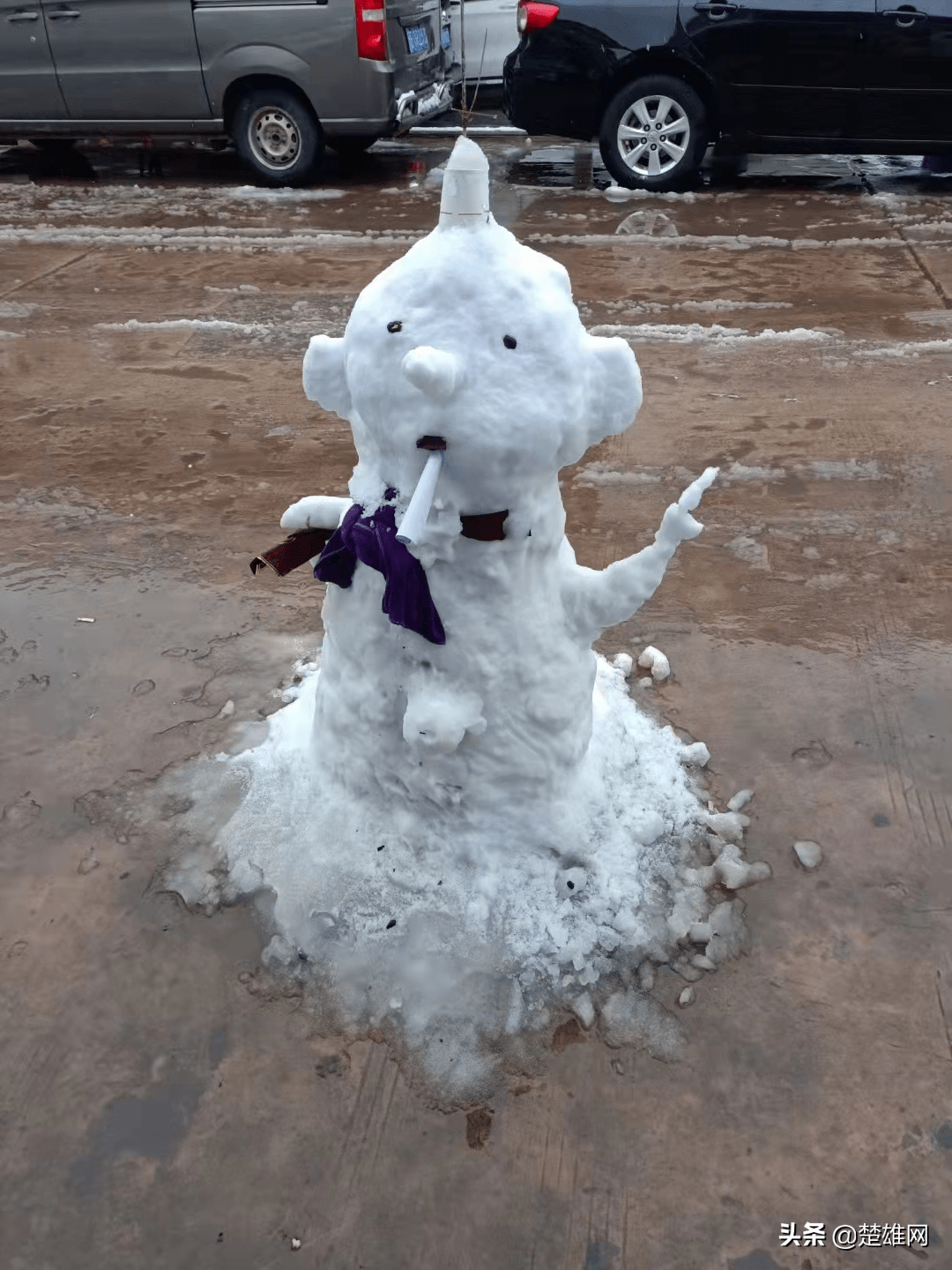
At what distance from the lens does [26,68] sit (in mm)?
8703

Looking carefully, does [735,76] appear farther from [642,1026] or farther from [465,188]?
[642,1026]

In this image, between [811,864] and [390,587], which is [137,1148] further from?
[811,864]

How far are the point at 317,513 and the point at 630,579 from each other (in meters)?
0.73

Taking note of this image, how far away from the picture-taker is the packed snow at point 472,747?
2.03 metres

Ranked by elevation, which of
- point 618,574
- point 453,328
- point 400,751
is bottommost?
point 400,751

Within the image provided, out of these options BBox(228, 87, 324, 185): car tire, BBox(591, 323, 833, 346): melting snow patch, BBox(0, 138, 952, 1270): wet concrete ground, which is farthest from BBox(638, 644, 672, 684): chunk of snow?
BBox(228, 87, 324, 185): car tire

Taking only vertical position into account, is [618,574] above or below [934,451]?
above

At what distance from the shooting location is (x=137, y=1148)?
2.04 metres

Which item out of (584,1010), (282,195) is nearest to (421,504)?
(584,1010)

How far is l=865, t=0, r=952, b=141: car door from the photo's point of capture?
7316 mm

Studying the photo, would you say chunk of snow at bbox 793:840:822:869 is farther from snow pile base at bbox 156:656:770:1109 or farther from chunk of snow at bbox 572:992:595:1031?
chunk of snow at bbox 572:992:595:1031

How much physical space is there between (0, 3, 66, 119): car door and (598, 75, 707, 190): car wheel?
4556 mm

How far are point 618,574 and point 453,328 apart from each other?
2.17ft

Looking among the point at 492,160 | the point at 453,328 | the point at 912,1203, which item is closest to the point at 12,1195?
the point at 912,1203
